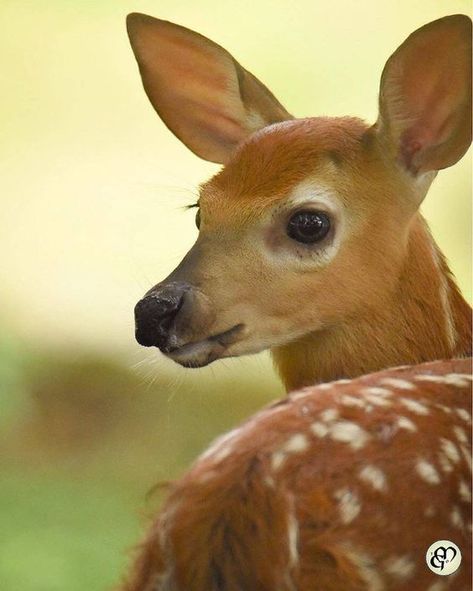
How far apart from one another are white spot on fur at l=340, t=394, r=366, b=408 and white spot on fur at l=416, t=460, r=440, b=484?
0.08 metres

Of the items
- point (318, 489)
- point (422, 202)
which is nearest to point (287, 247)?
point (422, 202)

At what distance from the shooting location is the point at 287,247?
125 centimetres

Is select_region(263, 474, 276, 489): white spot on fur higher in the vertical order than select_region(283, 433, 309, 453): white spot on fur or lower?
lower

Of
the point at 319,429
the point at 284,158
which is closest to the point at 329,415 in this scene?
the point at 319,429

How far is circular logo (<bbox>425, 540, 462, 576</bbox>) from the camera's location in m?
1.06

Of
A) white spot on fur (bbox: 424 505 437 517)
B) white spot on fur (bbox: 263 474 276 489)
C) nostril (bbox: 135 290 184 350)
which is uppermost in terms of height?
nostril (bbox: 135 290 184 350)

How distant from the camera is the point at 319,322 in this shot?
1260 mm

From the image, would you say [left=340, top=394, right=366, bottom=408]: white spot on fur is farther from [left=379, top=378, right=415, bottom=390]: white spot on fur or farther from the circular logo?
the circular logo

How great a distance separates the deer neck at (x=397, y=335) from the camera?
1.28 meters

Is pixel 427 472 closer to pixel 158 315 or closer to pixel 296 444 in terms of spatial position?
pixel 296 444

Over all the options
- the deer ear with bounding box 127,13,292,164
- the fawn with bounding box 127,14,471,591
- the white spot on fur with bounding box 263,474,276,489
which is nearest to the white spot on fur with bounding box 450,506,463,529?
the fawn with bounding box 127,14,471,591

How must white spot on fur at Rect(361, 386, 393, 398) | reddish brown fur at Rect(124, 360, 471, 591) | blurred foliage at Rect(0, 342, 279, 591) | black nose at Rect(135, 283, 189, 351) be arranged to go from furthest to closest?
blurred foliage at Rect(0, 342, 279, 591), black nose at Rect(135, 283, 189, 351), white spot on fur at Rect(361, 386, 393, 398), reddish brown fur at Rect(124, 360, 471, 591)

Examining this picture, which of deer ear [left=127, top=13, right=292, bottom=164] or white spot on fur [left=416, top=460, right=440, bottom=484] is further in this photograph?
deer ear [left=127, top=13, right=292, bottom=164]

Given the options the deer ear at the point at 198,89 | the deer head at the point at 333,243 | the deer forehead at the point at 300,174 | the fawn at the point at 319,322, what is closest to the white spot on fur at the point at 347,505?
the fawn at the point at 319,322
